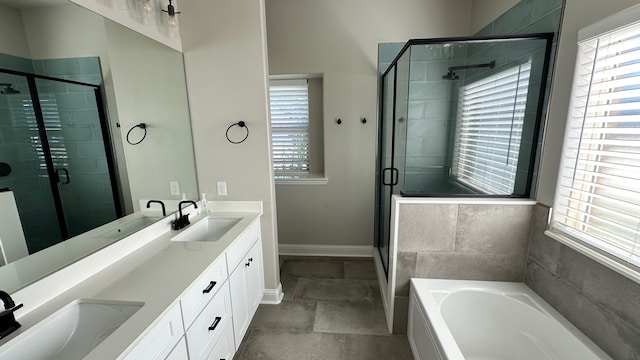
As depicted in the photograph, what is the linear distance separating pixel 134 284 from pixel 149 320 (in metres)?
0.33

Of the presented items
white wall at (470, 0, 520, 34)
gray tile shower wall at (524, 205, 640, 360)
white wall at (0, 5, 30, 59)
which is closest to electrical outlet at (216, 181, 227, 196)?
white wall at (0, 5, 30, 59)

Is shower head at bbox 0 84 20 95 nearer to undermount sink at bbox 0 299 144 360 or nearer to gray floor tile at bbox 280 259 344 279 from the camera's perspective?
undermount sink at bbox 0 299 144 360

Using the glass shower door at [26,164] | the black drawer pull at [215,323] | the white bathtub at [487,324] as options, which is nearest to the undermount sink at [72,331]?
the glass shower door at [26,164]

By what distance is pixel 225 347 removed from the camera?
4.99 ft

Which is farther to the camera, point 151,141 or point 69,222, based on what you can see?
point 151,141

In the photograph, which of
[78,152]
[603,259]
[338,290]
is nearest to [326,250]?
[338,290]

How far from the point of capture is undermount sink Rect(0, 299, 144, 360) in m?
0.85

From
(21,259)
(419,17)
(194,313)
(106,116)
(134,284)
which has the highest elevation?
(419,17)

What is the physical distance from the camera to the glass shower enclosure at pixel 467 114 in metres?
1.72

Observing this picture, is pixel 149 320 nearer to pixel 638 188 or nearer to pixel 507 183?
pixel 638 188

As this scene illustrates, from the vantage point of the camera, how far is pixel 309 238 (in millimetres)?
3227

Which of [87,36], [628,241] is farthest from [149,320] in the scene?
[628,241]

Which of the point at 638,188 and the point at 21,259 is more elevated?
the point at 638,188

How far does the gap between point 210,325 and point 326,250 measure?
1.99 metres
